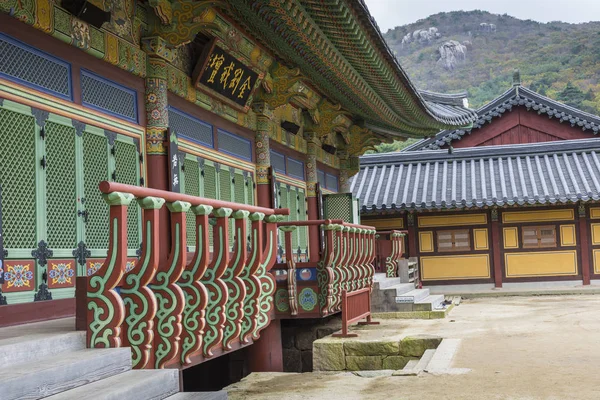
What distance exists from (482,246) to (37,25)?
15.0 meters

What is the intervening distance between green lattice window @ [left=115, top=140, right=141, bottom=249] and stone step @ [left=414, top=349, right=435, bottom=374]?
9.92 feet

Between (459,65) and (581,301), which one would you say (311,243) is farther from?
(459,65)

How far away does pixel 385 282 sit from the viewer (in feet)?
43.8

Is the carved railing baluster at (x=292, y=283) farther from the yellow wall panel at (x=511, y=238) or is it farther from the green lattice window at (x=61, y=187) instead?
the yellow wall panel at (x=511, y=238)

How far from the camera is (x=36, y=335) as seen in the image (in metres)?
4.25

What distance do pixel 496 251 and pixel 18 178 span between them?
49.6ft

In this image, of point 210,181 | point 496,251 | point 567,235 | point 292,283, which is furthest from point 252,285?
point 567,235

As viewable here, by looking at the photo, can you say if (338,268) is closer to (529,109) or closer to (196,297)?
(196,297)

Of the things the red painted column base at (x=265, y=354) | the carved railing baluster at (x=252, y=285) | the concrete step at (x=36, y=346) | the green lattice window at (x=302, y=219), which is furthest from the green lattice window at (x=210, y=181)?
the concrete step at (x=36, y=346)

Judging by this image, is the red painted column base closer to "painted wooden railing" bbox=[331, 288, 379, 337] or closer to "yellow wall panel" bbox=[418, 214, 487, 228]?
"painted wooden railing" bbox=[331, 288, 379, 337]

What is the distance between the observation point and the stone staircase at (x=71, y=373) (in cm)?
341

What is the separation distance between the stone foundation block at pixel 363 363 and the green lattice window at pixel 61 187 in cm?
370

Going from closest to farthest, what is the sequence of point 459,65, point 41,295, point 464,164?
1. point 41,295
2. point 464,164
3. point 459,65

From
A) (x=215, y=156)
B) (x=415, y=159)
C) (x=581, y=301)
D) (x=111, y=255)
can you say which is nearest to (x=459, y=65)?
(x=415, y=159)
